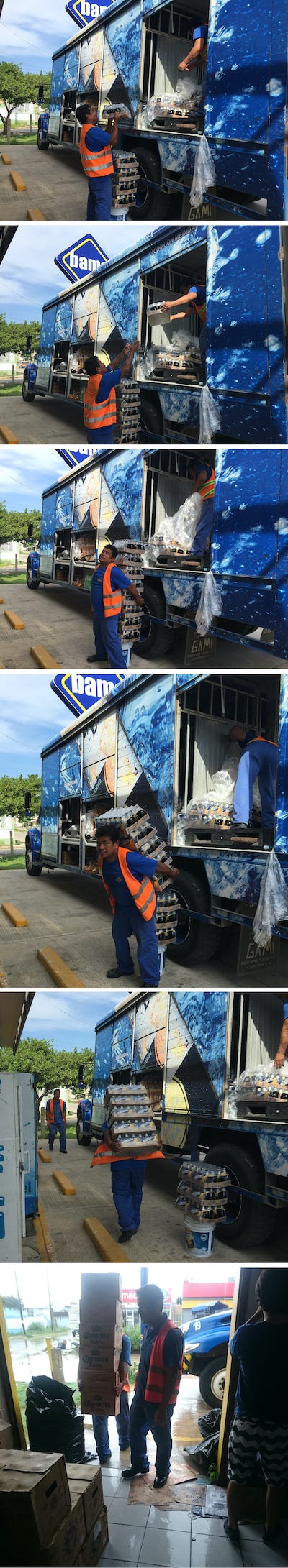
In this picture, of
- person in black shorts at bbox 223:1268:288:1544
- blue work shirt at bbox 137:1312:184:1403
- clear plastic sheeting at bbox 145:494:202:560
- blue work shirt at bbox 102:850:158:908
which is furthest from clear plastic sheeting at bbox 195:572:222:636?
blue work shirt at bbox 137:1312:184:1403

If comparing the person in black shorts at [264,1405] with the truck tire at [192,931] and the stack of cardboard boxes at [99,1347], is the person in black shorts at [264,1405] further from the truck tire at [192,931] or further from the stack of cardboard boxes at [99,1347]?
the truck tire at [192,931]

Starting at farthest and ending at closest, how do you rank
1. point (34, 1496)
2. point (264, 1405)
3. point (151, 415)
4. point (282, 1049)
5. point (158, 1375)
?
1. point (158, 1375)
2. point (264, 1405)
3. point (282, 1049)
4. point (151, 415)
5. point (34, 1496)

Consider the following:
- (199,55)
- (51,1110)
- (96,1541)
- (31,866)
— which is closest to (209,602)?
(31,866)

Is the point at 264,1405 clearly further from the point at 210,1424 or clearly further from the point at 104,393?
the point at 104,393

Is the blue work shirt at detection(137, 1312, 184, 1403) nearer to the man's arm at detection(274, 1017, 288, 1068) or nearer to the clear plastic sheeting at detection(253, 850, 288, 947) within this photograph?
the man's arm at detection(274, 1017, 288, 1068)

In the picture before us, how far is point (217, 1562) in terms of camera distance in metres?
6.61

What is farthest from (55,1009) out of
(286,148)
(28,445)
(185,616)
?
(286,148)

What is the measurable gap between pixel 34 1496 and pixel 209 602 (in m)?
2.92

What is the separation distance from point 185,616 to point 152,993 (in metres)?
1.27

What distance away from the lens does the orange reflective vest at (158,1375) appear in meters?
6.86

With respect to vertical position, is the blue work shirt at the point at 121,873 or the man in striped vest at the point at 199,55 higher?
the man in striped vest at the point at 199,55

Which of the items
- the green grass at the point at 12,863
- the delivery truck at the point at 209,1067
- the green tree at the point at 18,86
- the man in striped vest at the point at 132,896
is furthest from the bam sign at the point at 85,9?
the delivery truck at the point at 209,1067

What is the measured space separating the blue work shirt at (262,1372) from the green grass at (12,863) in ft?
6.07

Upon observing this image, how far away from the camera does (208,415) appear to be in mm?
6250
